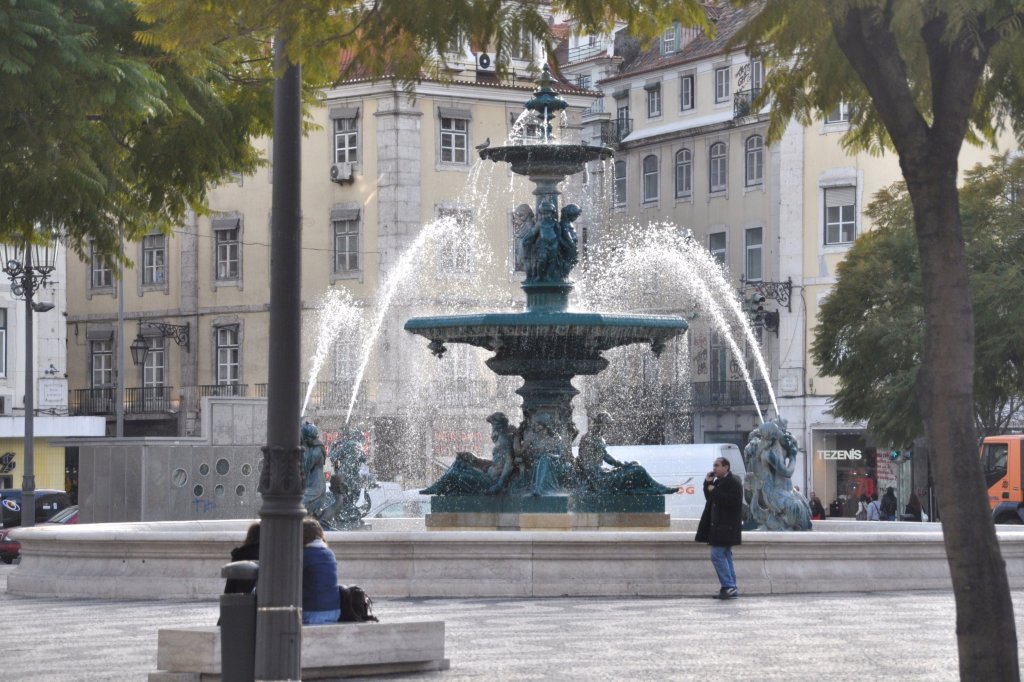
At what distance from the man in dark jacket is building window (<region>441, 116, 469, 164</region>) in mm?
36963

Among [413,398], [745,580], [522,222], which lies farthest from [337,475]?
[413,398]

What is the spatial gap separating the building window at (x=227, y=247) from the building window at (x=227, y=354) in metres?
1.49

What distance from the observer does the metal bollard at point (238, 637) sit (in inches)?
387

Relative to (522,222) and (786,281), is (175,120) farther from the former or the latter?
(786,281)

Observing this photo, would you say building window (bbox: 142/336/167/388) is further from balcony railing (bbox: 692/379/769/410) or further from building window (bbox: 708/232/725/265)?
building window (bbox: 708/232/725/265)

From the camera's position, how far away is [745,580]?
1981cm

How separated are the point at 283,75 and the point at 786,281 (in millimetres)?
47063

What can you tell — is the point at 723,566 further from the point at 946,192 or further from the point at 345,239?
the point at 345,239

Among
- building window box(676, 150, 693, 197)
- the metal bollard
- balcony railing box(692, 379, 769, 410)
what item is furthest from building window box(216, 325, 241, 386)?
the metal bollard

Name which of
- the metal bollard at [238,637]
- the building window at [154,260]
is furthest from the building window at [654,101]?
the metal bollard at [238,637]

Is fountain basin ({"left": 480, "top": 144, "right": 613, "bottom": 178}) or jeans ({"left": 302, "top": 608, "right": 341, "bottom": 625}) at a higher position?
fountain basin ({"left": 480, "top": 144, "right": 613, "bottom": 178})

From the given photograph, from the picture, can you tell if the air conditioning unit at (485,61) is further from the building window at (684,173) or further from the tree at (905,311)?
the building window at (684,173)

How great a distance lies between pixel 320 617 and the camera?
12.8 m

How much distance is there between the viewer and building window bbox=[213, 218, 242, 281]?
58.2 meters
